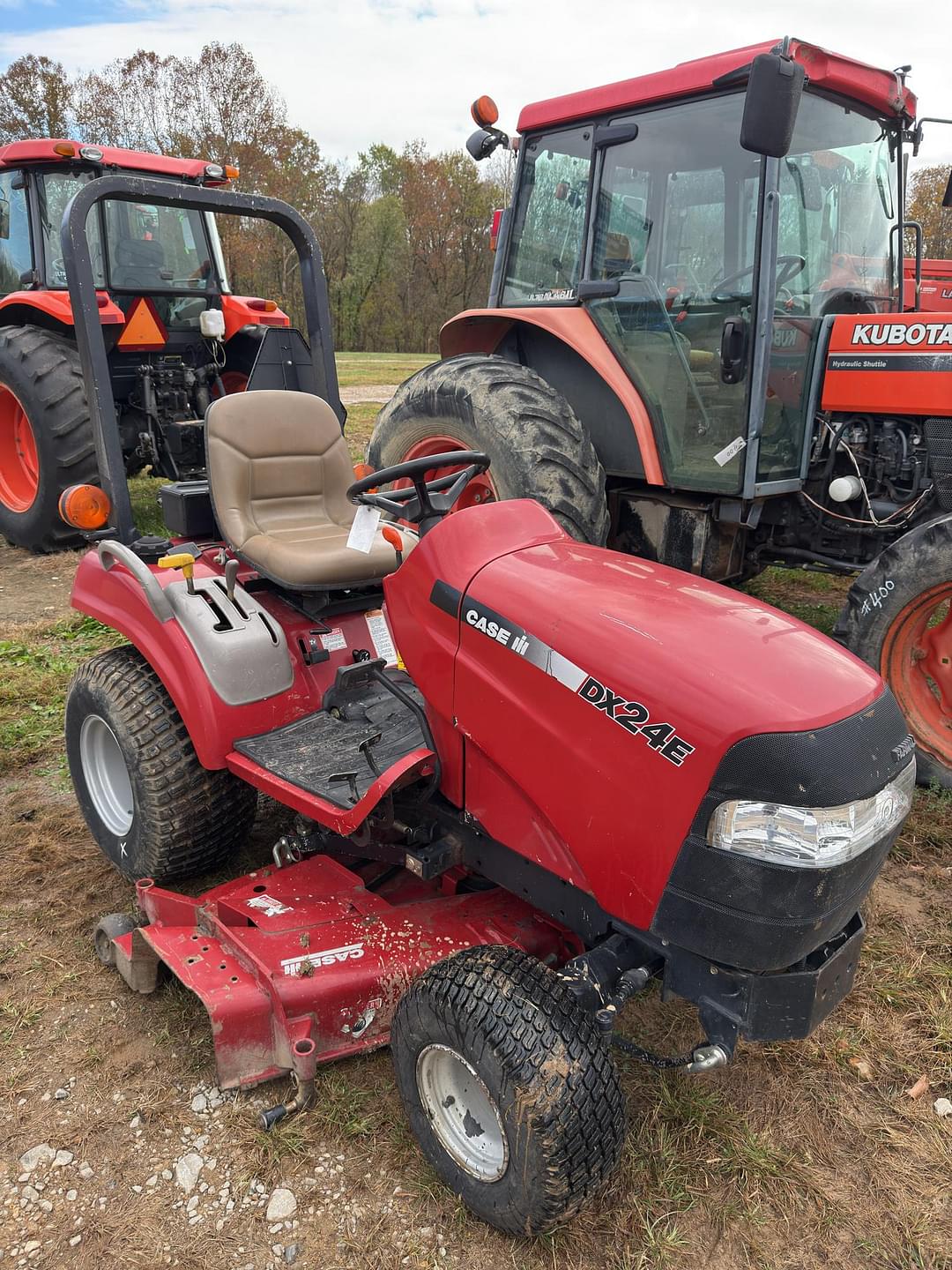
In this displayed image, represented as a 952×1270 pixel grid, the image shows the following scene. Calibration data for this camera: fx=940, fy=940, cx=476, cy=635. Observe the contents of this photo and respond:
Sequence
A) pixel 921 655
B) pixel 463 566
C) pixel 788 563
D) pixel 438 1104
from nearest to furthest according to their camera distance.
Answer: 1. pixel 438 1104
2. pixel 463 566
3. pixel 921 655
4. pixel 788 563

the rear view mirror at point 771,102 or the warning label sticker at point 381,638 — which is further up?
the rear view mirror at point 771,102

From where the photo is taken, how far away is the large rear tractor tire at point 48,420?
5.45m

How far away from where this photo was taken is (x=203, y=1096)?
1.97 meters

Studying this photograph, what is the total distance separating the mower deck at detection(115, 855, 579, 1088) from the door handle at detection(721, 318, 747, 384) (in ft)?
6.88

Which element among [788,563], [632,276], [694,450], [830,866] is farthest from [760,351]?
[830,866]

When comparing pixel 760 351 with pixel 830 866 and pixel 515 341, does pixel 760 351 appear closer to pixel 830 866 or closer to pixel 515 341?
pixel 515 341

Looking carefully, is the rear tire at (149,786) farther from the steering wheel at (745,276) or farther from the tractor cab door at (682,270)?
the steering wheel at (745,276)

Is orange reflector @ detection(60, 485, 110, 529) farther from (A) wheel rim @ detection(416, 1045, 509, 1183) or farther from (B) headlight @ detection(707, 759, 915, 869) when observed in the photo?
(B) headlight @ detection(707, 759, 915, 869)

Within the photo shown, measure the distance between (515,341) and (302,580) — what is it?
2114 mm

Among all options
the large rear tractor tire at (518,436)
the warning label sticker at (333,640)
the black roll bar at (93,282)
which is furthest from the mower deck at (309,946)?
the large rear tractor tire at (518,436)

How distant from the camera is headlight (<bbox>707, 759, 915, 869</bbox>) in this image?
144 centimetres

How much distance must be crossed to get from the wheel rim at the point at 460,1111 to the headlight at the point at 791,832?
24.8 inches

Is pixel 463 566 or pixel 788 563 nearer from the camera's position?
pixel 463 566

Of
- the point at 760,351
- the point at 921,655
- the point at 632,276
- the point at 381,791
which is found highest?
the point at 632,276
